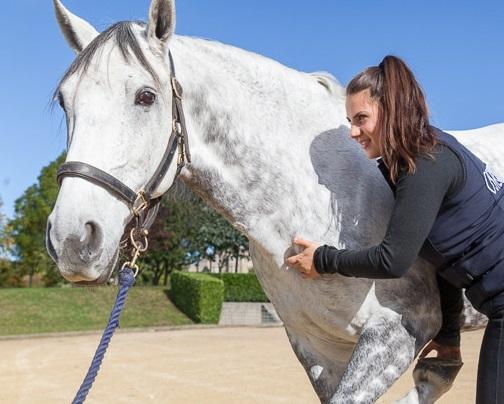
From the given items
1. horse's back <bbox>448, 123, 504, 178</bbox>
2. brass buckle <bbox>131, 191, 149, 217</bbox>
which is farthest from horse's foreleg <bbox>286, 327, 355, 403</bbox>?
horse's back <bbox>448, 123, 504, 178</bbox>

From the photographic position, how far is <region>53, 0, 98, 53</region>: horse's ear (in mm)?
2922

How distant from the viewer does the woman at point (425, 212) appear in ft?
8.45

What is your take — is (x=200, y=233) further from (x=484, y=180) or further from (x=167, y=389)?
(x=484, y=180)

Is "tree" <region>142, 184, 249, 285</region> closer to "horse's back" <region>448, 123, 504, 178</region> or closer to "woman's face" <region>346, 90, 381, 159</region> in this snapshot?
"horse's back" <region>448, 123, 504, 178</region>

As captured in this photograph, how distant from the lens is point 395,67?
9.08 feet

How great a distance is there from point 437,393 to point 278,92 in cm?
158

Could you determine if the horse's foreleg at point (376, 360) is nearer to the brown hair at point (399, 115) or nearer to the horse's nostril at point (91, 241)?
the brown hair at point (399, 115)

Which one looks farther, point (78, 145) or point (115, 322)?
point (115, 322)

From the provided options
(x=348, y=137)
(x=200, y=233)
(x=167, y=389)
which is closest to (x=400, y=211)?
(x=348, y=137)

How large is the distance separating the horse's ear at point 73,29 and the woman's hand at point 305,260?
125 centimetres

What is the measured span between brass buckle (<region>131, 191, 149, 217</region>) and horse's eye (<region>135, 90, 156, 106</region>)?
1.12 ft

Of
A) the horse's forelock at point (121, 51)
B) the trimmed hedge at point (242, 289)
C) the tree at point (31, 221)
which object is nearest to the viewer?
the horse's forelock at point (121, 51)

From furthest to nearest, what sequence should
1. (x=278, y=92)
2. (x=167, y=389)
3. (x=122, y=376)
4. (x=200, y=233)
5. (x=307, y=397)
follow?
(x=200, y=233) → (x=122, y=376) → (x=167, y=389) → (x=307, y=397) → (x=278, y=92)

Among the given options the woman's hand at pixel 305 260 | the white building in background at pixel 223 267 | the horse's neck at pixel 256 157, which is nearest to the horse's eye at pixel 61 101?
the horse's neck at pixel 256 157
